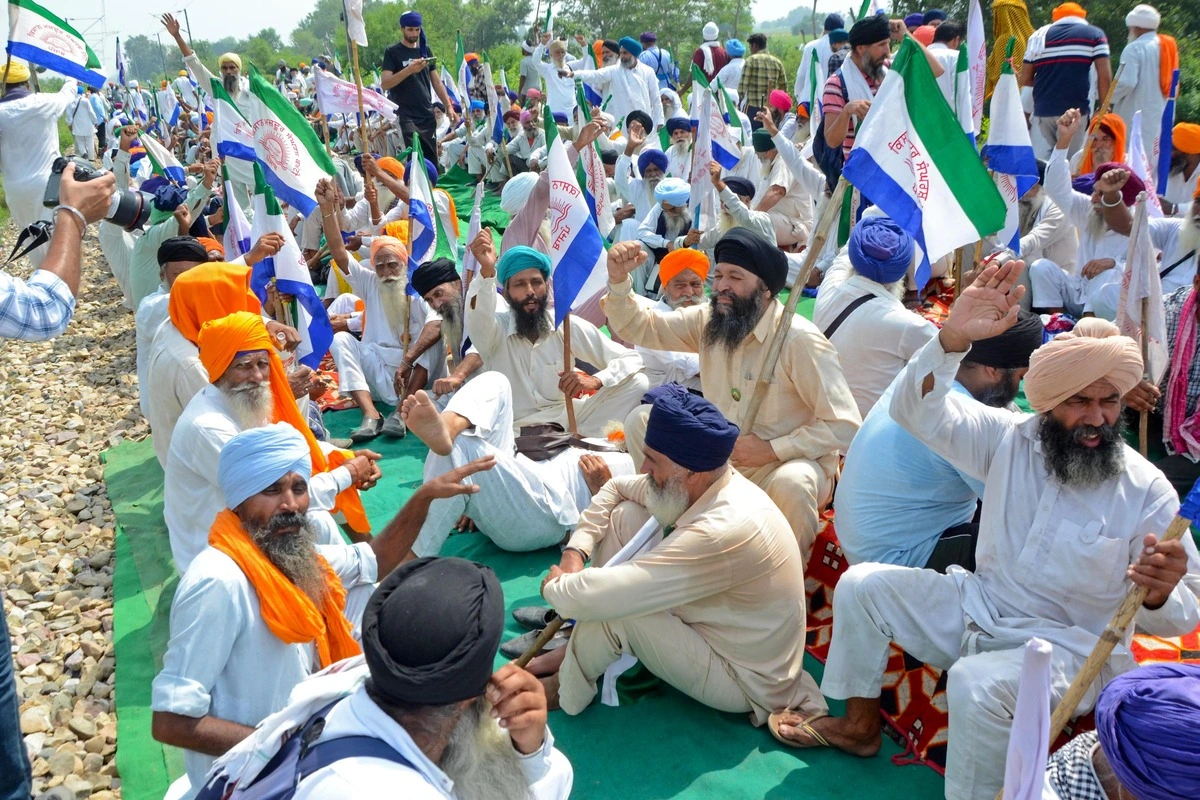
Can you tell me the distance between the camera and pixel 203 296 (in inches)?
161

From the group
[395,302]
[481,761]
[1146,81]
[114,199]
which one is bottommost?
[395,302]

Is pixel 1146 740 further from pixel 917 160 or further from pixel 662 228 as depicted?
pixel 662 228

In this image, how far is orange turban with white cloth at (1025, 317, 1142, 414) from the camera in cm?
262

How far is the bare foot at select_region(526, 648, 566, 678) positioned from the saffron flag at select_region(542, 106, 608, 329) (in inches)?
72.9

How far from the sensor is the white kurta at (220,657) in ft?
7.64

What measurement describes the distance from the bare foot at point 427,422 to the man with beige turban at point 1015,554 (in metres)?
1.75

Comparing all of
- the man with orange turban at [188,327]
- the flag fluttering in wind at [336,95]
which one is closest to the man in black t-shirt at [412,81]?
the flag fluttering in wind at [336,95]

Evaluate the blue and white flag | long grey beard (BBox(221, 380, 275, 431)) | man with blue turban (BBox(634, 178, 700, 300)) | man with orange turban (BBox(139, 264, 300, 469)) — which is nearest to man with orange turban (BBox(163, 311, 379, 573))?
long grey beard (BBox(221, 380, 275, 431))

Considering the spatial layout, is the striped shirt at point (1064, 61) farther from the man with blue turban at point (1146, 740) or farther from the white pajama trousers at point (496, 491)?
the man with blue turban at point (1146, 740)

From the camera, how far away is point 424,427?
3879mm

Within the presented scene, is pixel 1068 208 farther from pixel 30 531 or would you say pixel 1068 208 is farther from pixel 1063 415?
pixel 30 531

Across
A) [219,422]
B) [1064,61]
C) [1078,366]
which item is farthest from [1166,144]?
[219,422]

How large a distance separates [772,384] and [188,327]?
8.34ft

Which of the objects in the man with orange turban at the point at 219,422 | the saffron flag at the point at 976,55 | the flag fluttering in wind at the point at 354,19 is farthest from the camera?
the flag fluttering in wind at the point at 354,19
